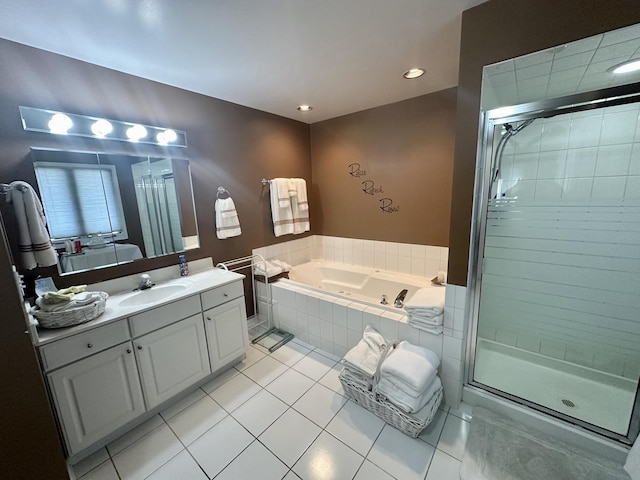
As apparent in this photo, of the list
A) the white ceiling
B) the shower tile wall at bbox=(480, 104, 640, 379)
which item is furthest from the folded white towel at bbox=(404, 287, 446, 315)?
the white ceiling

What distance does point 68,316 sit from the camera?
1359 mm

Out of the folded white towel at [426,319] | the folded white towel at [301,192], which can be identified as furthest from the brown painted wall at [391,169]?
the folded white towel at [426,319]

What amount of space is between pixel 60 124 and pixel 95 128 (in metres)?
0.18

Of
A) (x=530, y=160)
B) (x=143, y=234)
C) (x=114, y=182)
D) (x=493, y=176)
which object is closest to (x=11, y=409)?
(x=143, y=234)

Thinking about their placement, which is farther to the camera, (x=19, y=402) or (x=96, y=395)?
(x=96, y=395)

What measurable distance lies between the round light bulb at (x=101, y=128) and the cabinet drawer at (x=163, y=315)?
132 centimetres

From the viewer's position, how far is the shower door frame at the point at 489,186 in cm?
129

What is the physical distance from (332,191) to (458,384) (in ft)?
8.14

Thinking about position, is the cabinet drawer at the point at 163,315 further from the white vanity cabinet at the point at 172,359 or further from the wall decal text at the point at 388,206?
the wall decal text at the point at 388,206

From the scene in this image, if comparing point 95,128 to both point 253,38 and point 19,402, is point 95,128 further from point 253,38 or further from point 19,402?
point 19,402

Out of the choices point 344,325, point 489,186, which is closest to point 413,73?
point 489,186

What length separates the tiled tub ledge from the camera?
175 cm

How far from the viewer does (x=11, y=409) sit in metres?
0.99

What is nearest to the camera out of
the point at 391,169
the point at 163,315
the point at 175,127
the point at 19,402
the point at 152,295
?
the point at 19,402
